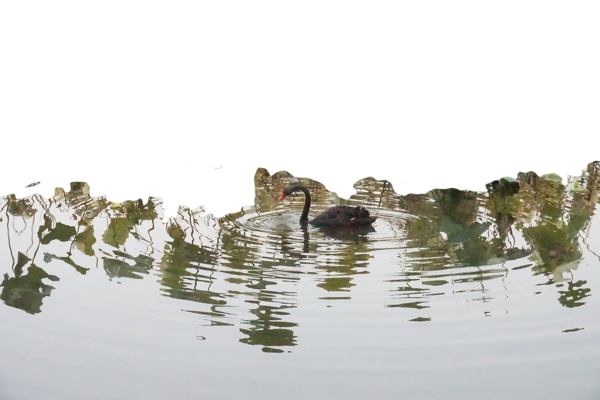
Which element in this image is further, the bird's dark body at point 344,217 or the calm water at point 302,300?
the bird's dark body at point 344,217

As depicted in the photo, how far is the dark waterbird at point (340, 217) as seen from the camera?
3555 millimetres

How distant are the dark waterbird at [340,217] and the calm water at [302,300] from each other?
81 millimetres

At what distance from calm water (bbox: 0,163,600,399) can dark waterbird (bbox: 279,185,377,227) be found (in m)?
0.08

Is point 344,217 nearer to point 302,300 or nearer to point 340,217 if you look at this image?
point 340,217

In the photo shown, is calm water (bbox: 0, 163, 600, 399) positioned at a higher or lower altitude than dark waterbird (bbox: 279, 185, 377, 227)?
lower

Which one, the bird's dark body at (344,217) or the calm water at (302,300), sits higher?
the bird's dark body at (344,217)

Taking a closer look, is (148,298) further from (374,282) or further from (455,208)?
(455,208)

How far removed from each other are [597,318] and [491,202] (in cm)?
149

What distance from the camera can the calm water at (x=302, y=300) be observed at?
1883mm

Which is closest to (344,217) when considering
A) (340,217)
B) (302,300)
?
(340,217)

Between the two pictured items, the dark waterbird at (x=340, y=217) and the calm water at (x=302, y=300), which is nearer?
the calm water at (x=302, y=300)

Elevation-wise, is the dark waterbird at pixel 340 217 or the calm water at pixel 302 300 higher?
the dark waterbird at pixel 340 217

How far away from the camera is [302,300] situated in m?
2.42

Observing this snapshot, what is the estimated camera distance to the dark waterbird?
3555 mm
